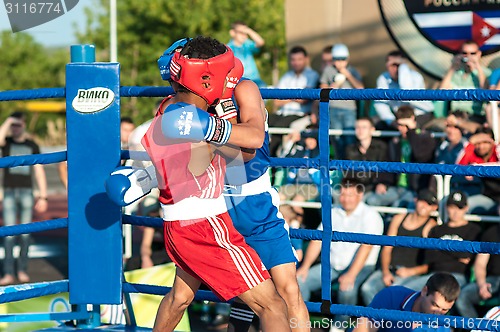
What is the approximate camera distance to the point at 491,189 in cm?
666

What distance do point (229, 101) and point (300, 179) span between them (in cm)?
339

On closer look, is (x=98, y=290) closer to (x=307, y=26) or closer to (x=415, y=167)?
(x=415, y=167)

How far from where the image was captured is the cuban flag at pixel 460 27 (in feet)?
26.2

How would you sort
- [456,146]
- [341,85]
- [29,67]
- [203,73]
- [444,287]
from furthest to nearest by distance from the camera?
1. [29,67]
2. [341,85]
3. [456,146]
4. [444,287]
5. [203,73]

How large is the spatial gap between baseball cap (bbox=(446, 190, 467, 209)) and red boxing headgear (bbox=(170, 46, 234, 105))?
3044 millimetres

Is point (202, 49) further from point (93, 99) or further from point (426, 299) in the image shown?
point (426, 299)

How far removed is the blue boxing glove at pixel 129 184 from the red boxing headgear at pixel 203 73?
53 cm

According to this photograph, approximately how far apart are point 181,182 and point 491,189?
3441mm

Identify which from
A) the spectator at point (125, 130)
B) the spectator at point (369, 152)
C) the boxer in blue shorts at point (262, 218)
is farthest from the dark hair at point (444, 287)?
the spectator at point (125, 130)

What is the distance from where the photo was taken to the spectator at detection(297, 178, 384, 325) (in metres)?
6.56

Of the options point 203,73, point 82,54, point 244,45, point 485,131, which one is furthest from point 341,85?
point 203,73

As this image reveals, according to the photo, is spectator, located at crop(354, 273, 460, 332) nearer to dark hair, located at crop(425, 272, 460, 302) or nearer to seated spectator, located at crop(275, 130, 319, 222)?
dark hair, located at crop(425, 272, 460, 302)

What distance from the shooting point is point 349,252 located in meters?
6.61

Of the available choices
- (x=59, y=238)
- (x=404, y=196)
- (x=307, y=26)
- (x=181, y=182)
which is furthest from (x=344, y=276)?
(x=59, y=238)
